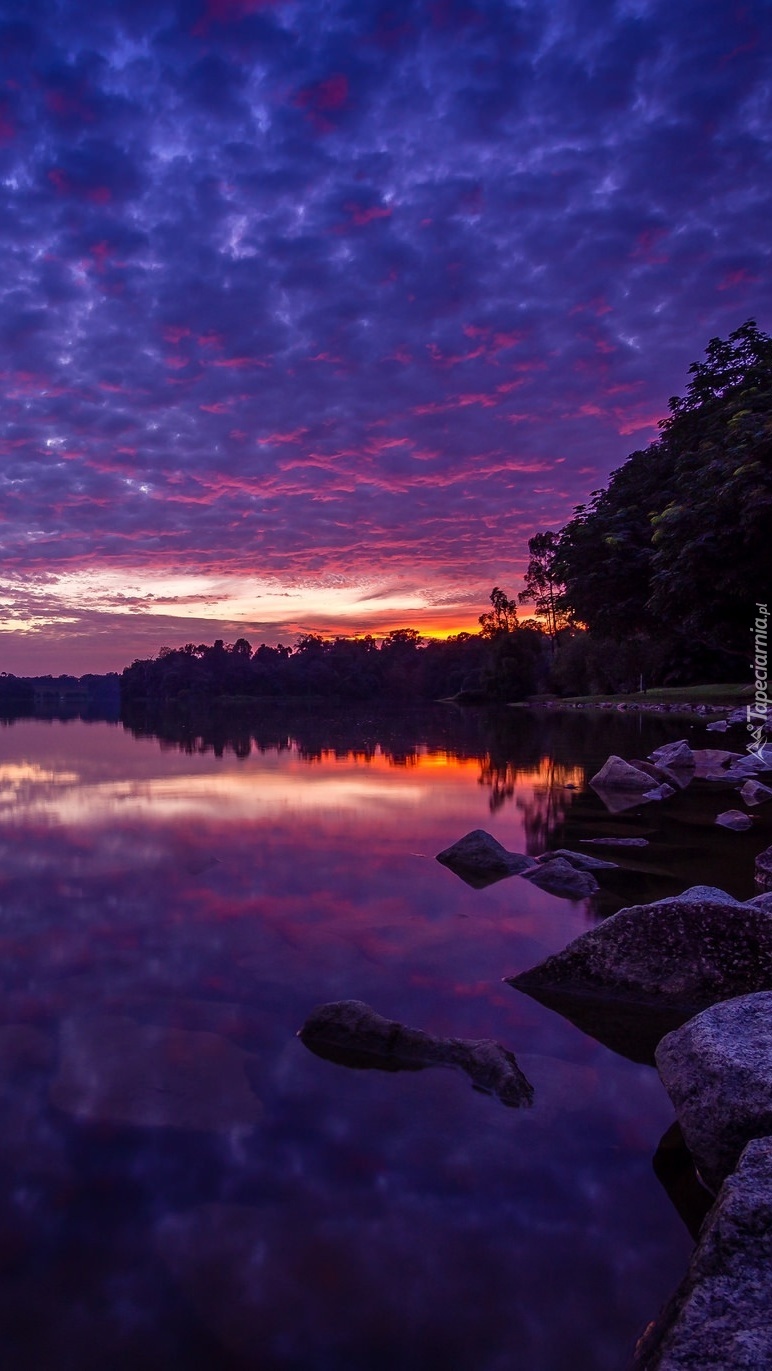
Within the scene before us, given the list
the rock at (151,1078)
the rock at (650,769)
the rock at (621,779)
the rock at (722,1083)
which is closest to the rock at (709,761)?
the rock at (650,769)

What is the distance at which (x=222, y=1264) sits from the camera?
3354mm

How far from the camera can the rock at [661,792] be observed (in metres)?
16.5

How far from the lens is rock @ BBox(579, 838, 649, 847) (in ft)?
38.2

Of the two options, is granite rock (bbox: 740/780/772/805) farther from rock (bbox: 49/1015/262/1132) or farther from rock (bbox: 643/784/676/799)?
rock (bbox: 49/1015/262/1132)

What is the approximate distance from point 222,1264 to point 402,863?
7.71 m

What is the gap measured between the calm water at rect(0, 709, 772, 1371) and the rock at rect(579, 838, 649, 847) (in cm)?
172

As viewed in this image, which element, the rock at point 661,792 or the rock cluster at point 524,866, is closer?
the rock cluster at point 524,866

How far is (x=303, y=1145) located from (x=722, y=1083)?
7.61ft

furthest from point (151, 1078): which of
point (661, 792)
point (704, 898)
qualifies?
point (661, 792)

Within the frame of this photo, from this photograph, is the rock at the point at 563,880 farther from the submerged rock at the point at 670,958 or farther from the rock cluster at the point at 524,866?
the submerged rock at the point at 670,958

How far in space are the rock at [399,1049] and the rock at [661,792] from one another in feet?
40.7

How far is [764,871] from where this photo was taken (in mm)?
8930

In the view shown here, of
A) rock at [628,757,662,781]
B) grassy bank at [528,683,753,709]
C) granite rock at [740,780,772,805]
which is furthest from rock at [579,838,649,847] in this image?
grassy bank at [528,683,753,709]

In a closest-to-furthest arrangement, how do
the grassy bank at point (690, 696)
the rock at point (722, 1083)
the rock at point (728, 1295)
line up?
the rock at point (728, 1295) → the rock at point (722, 1083) → the grassy bank at point (690, 696)
